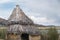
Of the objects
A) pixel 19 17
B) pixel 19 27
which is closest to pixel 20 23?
pixel 19 27

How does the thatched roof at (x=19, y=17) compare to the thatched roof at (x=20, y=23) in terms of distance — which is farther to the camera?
the thatched roof at (x=19, y=17)

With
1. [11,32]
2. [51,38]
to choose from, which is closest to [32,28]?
[11,32]

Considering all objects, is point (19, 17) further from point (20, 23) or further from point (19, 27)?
point (19, 27)

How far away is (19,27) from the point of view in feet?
56.0

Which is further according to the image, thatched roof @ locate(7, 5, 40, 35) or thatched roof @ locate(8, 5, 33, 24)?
thatched roof @ locate(8, 5, 33, 24)

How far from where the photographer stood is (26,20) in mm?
17406

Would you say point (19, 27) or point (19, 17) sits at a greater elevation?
point (19, 17)

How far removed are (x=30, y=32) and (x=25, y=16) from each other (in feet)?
4.14

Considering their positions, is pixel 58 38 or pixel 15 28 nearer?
pixel 15 28

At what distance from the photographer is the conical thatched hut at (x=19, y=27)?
17094 millimetres

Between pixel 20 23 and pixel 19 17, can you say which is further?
pixel 19 17

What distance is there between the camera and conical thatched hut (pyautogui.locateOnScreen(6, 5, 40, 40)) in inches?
673

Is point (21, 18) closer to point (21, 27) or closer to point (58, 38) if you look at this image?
point (21, 27)

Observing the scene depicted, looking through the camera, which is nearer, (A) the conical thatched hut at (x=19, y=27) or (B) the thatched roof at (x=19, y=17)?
(A) the conical thatched hut at (x=19, y=27)
